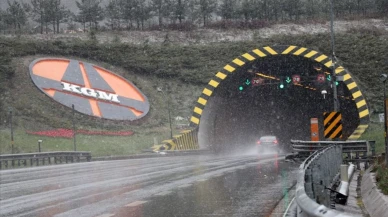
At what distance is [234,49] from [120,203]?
6536cm

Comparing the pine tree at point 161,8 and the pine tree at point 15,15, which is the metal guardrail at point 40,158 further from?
the pine tree at point 161,8

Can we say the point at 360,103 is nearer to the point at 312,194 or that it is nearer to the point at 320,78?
the point at 320,78

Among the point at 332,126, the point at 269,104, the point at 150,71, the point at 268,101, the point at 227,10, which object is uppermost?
the point at 227,10

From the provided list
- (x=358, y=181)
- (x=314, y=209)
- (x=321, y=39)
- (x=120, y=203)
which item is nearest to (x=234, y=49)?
(x=321, y=39)

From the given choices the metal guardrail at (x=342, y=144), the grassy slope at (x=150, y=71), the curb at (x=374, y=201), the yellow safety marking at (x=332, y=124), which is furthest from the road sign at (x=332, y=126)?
the grassy slope at (x=150, y=71)

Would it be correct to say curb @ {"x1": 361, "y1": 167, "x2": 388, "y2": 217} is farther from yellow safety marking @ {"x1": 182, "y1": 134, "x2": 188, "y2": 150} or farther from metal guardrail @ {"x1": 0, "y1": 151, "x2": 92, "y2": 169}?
yellow safety marking @ {"x1": 182, "y1": 134, "x2": 188, "y2": 150}

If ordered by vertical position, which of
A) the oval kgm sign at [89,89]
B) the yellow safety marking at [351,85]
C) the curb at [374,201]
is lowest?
the curb at [374,201]

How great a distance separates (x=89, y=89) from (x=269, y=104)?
16.5 meters

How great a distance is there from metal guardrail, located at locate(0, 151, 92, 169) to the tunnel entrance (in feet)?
26.2

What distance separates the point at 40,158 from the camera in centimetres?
3750

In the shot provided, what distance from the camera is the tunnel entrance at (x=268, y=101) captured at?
142ft

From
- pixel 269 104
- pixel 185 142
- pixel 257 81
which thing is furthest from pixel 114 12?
pixel 257 81

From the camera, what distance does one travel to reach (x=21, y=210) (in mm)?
12992

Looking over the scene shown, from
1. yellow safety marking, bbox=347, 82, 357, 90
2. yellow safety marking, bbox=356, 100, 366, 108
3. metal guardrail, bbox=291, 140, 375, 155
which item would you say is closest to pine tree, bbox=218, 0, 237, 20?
yellow safety marking, bbox=347, 82, 357, 90
